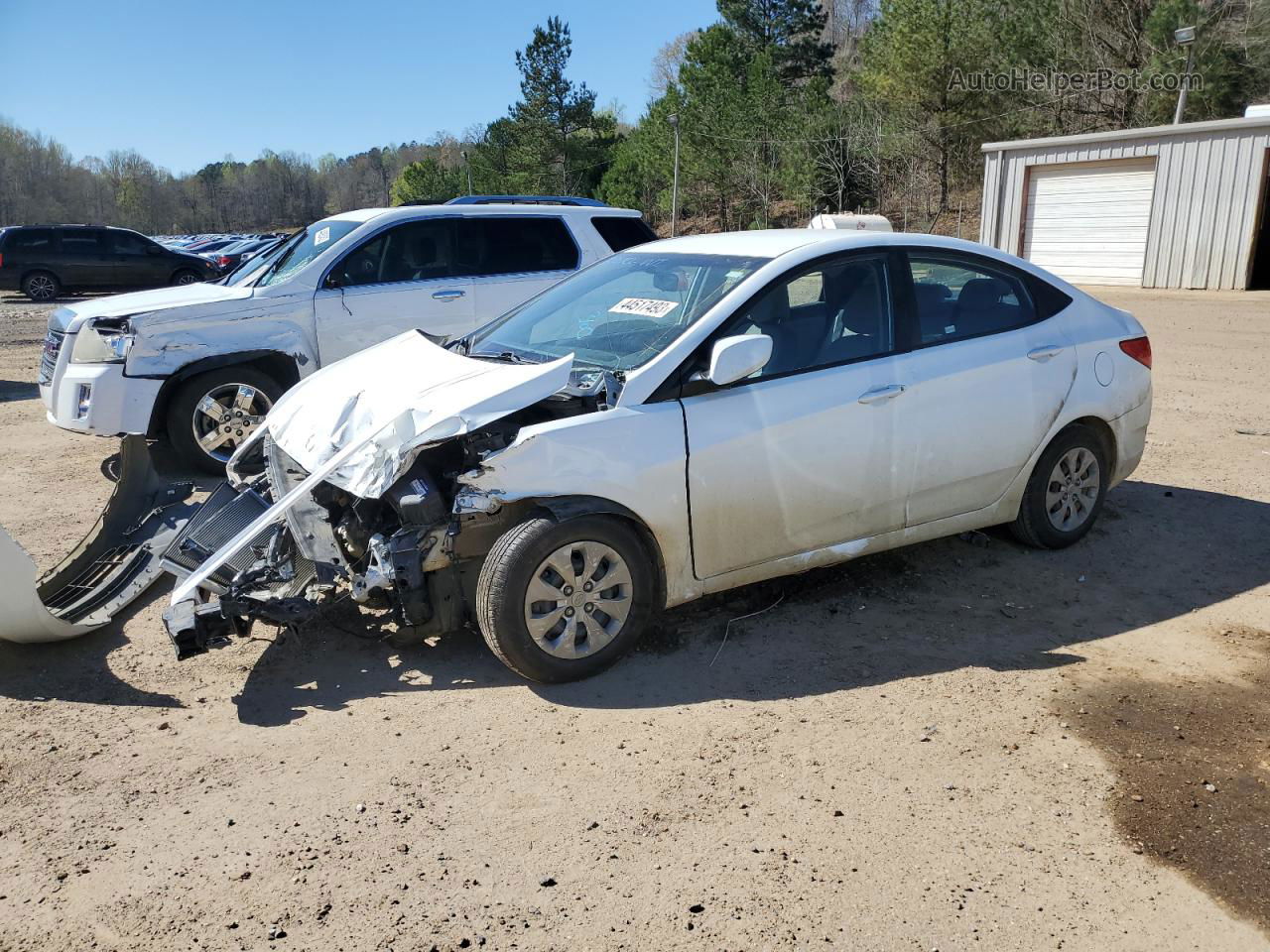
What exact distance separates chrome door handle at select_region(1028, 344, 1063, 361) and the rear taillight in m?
0.56

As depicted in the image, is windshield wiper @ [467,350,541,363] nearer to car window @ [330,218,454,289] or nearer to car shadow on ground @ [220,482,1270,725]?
car shadow on ground @ [220,482,1270,725]

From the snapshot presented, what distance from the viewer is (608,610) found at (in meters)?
4.00

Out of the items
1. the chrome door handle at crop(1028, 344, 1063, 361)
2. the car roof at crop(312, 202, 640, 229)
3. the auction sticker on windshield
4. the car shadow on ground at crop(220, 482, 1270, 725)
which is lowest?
the car shadow on ground at crop(220, 482, 1270, 725)

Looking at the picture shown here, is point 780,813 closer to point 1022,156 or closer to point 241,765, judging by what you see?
point 241,765

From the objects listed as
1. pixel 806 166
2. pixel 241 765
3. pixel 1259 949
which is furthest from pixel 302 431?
pixel 806 166

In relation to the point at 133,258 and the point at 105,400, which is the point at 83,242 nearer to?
the point at 133,258

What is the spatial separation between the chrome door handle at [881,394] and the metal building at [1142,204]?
1986 centimetres

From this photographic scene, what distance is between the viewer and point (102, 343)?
6754 millimetres

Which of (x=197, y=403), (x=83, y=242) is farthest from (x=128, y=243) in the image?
(x=197, y=403)

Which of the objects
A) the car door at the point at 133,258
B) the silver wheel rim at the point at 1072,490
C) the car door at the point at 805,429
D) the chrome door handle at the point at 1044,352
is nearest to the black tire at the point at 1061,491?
the silver wheel rim at the point at 1072,490

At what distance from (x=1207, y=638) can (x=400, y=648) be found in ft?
12.0

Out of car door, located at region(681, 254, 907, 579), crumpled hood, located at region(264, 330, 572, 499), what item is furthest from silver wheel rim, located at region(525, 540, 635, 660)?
crumpled hood, located at region(264, 330, 572, 499)

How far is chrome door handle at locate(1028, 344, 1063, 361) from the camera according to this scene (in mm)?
5007

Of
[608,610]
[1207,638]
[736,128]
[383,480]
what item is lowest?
[1207,638]
